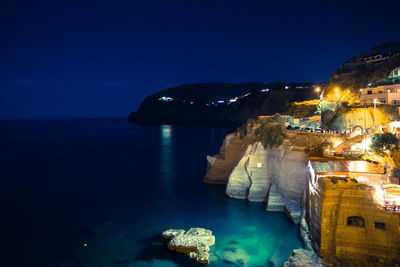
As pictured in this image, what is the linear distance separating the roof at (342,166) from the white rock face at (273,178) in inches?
103

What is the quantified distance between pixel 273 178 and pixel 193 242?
8557 millimetres

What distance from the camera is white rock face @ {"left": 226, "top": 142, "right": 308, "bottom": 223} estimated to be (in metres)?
18.6

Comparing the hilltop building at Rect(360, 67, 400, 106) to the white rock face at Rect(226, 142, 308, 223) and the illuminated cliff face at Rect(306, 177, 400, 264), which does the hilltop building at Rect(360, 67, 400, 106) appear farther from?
the illuminated cliff face at Rect(306, 177, 400, 264)

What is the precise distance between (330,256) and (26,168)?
39949 mm

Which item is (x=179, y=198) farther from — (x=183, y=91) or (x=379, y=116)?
(x=183, y=91)

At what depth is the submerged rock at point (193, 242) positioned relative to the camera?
47.2 ft

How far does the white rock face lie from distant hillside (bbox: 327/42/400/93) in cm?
1850

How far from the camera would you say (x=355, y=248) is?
12.1 meters

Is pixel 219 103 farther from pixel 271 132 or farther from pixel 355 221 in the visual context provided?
pixel 355 221

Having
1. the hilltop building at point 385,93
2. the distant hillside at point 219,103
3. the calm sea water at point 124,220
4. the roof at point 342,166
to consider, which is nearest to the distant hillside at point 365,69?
the hilltop building at point 385,93

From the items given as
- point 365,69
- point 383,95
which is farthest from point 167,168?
point 365,69

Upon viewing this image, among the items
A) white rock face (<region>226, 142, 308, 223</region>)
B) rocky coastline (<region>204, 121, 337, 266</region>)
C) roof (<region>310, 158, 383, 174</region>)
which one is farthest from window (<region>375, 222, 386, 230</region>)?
white rock face (<region>226, 142, 308, 223</region>)

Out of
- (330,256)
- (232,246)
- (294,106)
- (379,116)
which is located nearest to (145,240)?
(232,246)

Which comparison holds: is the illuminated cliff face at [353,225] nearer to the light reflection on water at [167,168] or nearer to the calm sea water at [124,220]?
the calm sea water at [124,220]
